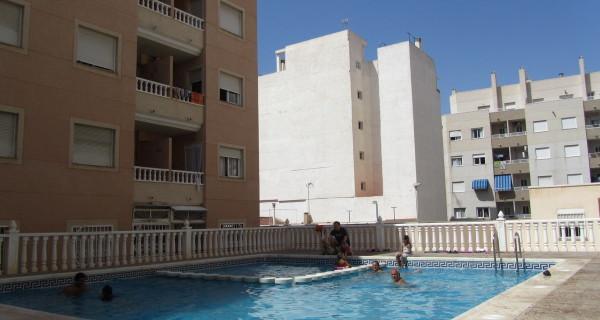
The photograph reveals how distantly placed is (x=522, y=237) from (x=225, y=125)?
1260cm

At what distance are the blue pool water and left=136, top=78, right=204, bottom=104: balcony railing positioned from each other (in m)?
8.15

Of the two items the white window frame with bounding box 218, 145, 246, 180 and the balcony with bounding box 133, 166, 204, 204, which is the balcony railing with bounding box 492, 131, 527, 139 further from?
the balcony with bounding box 133, 166, 204, 204

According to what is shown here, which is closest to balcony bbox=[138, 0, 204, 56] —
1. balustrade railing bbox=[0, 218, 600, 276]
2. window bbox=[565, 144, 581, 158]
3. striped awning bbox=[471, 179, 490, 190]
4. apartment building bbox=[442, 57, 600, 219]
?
balustrade railing bbox=[0, 218, 600, 276]

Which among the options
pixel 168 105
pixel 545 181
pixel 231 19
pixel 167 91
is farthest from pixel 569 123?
pixel 168 105

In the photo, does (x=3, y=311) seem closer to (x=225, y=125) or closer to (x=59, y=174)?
(x=59, y=174)

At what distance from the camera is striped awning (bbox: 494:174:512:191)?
56.0 meters

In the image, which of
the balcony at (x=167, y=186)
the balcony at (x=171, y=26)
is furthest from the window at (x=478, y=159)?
the balcony at (x=167, y=186)

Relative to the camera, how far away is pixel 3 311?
773 cm

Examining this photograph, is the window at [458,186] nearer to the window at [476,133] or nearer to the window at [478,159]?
the window at [478,159]

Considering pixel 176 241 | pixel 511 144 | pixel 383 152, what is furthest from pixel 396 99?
pixel 176 241

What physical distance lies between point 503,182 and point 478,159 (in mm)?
4254

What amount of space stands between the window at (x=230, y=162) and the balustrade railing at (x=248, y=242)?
358cm

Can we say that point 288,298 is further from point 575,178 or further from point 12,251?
point 575,178

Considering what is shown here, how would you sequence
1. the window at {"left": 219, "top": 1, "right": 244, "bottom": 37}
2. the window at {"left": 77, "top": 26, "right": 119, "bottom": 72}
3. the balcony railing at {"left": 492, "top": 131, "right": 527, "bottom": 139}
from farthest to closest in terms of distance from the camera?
the balcony railing at {"left": 492, "top": 131, "right": 527, "bottom": 139} < the window at {"left": 219, "top": 1, "right": 244, "bottom": 37} < the window at {"left": 77, "top": 26, "right": 119, "bottom": 72}
